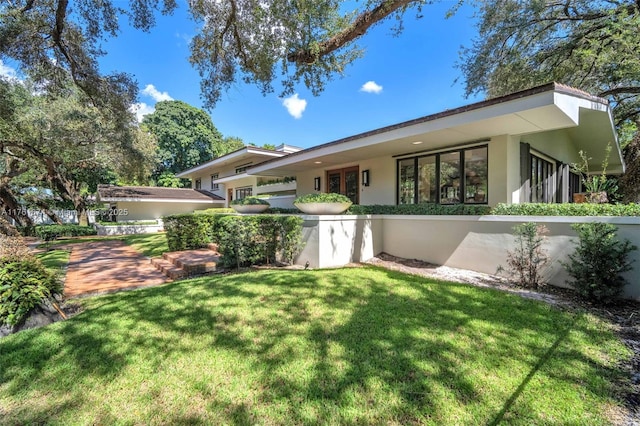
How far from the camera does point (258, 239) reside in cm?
748

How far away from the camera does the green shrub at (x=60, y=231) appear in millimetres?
16469

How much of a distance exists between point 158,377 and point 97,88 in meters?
10.8

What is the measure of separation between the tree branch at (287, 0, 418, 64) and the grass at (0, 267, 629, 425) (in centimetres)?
618

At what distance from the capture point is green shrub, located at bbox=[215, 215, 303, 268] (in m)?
7.18

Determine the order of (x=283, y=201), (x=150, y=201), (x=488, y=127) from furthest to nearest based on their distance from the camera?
(x=150, y=201)
(x=283, y=201)
(x=488, y=127)

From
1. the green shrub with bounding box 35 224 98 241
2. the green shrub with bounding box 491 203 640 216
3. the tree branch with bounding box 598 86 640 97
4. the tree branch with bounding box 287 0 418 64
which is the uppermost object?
the tree branch with bounding box 598 86 640 97

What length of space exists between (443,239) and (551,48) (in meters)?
10.4

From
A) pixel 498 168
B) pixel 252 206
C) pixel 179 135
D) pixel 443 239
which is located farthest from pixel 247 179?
pixel 179 135

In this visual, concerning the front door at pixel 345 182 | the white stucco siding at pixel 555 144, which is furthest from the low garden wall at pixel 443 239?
the white stucco siding at pixel 555 144

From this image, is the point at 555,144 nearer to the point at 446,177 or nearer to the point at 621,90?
the point at 446,177

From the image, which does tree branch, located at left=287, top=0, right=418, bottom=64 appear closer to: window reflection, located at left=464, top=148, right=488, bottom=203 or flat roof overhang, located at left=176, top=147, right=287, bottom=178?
window reflection, located at left=464, top=148, right=488, bottom=203

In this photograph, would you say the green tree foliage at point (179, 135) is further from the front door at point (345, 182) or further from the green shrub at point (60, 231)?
the front door at point (345, 182)

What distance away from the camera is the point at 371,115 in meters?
24.7

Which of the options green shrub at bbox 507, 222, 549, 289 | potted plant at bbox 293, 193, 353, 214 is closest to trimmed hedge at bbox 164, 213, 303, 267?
potted plant at bbox 293, 193, 353, 214
